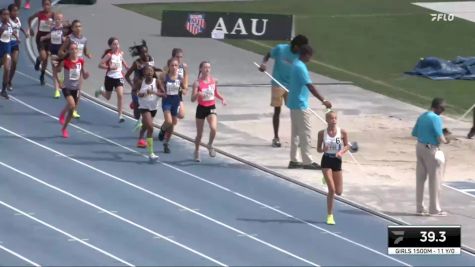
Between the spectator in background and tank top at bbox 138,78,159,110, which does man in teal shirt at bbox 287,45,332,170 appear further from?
the spectator in background

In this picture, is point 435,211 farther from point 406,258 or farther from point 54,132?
point 54,132

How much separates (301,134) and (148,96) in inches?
107

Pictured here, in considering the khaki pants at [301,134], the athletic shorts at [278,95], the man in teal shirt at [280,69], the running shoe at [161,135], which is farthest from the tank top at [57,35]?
the khaki pants at [301,134]

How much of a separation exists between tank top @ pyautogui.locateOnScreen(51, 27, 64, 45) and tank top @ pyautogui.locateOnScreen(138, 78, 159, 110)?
4.78 meters

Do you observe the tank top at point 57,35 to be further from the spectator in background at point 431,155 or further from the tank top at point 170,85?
the spectator in background at point 431,155

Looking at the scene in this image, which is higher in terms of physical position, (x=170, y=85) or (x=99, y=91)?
(x=170, y=85)

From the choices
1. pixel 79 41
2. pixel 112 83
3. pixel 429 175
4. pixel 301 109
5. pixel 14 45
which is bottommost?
pixel 429 175

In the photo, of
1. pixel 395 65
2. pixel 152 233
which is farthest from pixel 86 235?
pixel 395 65

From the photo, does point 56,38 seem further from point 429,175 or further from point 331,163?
point 429,175

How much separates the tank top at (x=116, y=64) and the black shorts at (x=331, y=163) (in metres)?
6.84

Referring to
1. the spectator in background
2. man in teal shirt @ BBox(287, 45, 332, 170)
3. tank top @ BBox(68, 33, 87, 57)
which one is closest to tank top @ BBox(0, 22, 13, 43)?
tank top @ BBox(68, 33, 87, 57)

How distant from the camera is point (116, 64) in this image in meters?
27.7

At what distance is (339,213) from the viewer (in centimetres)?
2308

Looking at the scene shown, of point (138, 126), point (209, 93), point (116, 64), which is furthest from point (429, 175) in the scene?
point (116, 64)
